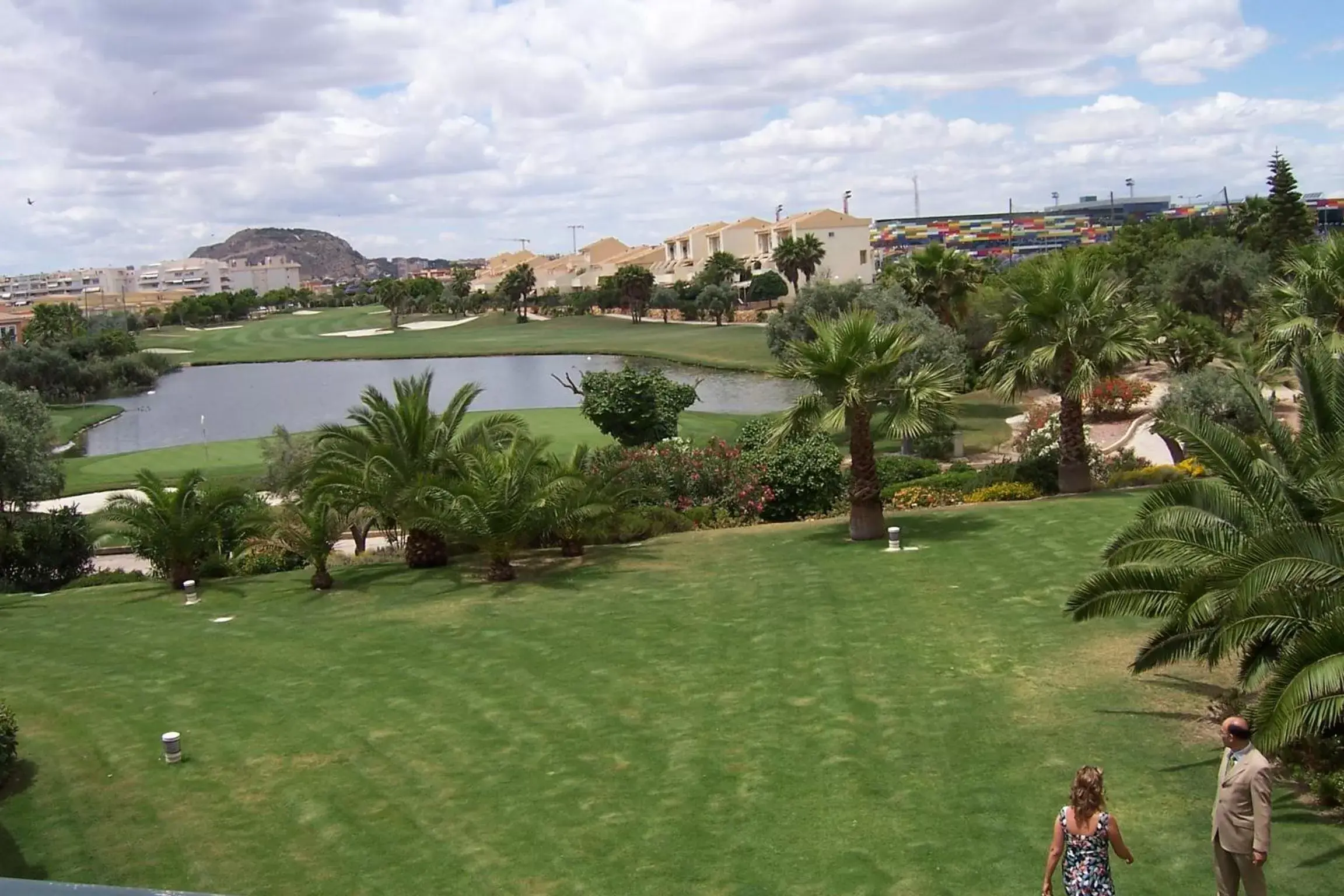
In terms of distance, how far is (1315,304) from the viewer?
80.9 ft

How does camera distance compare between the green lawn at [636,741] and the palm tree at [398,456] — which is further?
the palm tree at [398,456]

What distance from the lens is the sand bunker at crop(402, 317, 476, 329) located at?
149 metres

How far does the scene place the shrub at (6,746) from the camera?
37.3 feet

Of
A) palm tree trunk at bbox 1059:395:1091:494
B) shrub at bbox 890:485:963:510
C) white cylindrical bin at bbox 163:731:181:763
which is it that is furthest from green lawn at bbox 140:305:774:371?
white cylindrical bin at bbox 163:731:181:763

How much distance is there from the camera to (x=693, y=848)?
929 cm

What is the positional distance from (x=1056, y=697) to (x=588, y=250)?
17938 cm

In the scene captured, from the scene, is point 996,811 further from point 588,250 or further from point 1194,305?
point 588,250

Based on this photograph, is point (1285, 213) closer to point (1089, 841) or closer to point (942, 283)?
point (942, 283)

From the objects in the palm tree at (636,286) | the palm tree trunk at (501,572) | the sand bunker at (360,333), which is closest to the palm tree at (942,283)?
the palm tree trunk at (501,572)

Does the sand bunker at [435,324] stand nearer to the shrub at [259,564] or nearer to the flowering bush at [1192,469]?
the shrub at [259,564]

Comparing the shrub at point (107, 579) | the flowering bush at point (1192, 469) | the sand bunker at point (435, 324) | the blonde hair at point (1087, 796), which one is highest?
the sand bunker at point (435, 324)

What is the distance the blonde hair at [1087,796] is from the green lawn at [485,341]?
223ft

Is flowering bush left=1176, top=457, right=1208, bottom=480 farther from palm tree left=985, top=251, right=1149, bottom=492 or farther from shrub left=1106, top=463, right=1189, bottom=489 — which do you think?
palm tree left=985, top=251, right=1149, bottom=492

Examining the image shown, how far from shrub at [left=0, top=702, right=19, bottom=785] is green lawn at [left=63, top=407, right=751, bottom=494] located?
2915 cm
